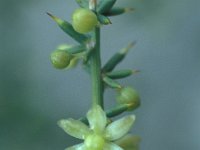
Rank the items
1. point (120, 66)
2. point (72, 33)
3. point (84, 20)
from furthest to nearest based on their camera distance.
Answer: point (120, 66) < point (72, 33) < point (84, 20)

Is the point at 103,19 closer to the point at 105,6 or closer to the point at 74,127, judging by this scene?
the point at 105,6

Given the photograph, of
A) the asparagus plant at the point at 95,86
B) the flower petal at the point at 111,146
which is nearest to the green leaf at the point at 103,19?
the asparagus plant at the point at 95,86

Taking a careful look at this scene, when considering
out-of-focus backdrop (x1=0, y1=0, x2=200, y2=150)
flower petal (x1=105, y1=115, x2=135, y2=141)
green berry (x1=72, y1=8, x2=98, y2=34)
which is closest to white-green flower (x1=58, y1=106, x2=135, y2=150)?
flower petal (x1=105, y1=115, x2=135, y2=141)

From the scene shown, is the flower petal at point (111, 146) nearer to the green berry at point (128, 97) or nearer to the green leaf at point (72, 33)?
the green berry at point (128, 97)

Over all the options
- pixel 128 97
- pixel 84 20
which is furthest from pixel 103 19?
pixel 128 97

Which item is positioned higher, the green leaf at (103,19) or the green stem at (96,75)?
the green leaf at (103,19)

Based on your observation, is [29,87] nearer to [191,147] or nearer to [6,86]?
[6,86]

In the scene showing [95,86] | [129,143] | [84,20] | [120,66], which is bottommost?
[120,66]
